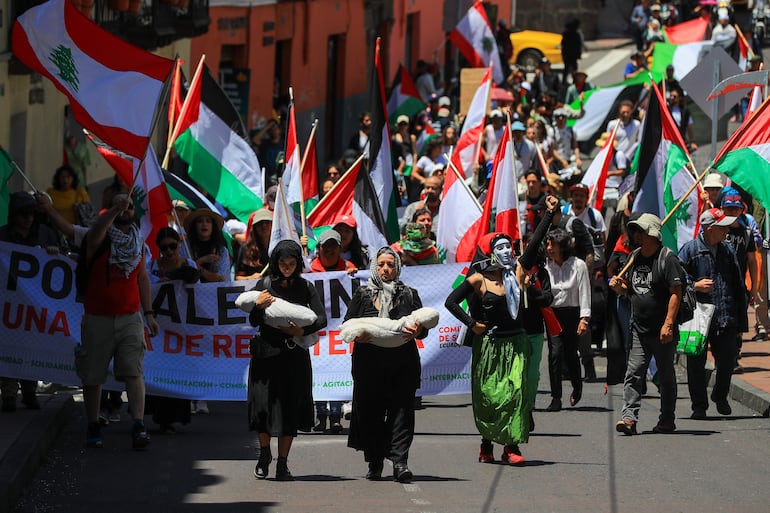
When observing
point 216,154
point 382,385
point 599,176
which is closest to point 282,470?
point 382,385

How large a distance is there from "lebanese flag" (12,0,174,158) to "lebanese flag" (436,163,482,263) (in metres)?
3.74

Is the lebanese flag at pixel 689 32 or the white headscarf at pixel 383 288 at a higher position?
the lebanese flag at pixel 689 32

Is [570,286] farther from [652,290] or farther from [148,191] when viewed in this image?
[148,191]

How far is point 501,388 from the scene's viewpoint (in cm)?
1157

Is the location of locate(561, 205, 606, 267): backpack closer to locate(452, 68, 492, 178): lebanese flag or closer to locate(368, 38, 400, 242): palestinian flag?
locate(368, 38, 400, 242): palestinian flag

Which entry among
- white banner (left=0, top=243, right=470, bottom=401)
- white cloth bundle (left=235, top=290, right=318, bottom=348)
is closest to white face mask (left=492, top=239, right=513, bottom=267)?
white banner (left=0, top=243, right=470, bottom=401)

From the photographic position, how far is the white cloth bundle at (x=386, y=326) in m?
10.8

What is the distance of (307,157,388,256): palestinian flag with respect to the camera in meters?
15.2

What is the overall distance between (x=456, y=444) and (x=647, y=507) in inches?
99.6

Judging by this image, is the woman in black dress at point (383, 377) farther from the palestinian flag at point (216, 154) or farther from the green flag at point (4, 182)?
the palestinian flag at point (216, 154)

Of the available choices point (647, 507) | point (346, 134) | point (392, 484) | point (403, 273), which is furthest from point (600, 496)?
point (346, 134)

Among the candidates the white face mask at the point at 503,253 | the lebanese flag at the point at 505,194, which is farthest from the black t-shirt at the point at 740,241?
the white face mask at the point at 503,253

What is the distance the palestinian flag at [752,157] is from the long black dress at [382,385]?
3876 mm

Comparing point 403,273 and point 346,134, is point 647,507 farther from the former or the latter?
point 346,134
